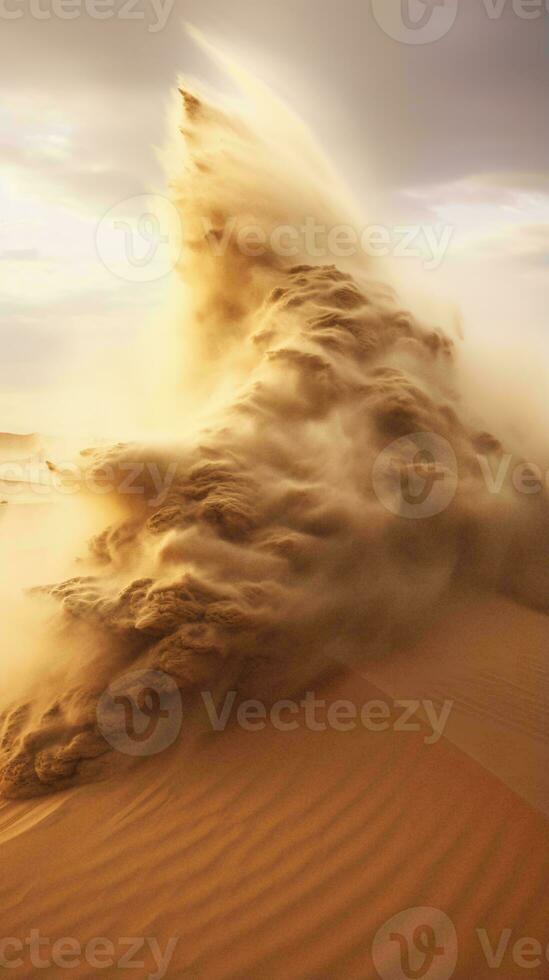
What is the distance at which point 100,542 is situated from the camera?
188 inches

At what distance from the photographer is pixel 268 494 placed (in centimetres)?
454

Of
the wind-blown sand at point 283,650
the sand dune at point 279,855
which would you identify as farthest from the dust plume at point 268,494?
the sand dune at point 279,855

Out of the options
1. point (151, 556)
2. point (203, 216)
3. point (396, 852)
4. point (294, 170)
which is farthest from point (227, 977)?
point (294, 170)

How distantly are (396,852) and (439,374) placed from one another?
357 cm

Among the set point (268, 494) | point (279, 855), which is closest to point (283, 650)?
point (268, 494)

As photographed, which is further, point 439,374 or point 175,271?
point 175,271

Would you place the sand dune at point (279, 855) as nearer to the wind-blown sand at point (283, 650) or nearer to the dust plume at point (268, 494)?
the wind-blown sand at point (283, 650)

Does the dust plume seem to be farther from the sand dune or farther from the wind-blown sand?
the sand dune

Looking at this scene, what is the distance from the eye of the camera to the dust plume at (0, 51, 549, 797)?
4.21 m

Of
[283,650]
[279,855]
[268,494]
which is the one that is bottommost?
[279,855]

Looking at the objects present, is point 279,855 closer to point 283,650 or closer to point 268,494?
point 283,650

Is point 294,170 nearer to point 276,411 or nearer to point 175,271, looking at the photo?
point 175,271

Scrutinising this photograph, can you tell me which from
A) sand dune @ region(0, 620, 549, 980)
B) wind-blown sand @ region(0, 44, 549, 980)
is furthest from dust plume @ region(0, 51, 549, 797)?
sand dune @ region(0, 620, 549, 980)

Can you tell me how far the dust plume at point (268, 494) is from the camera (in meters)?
4.21
